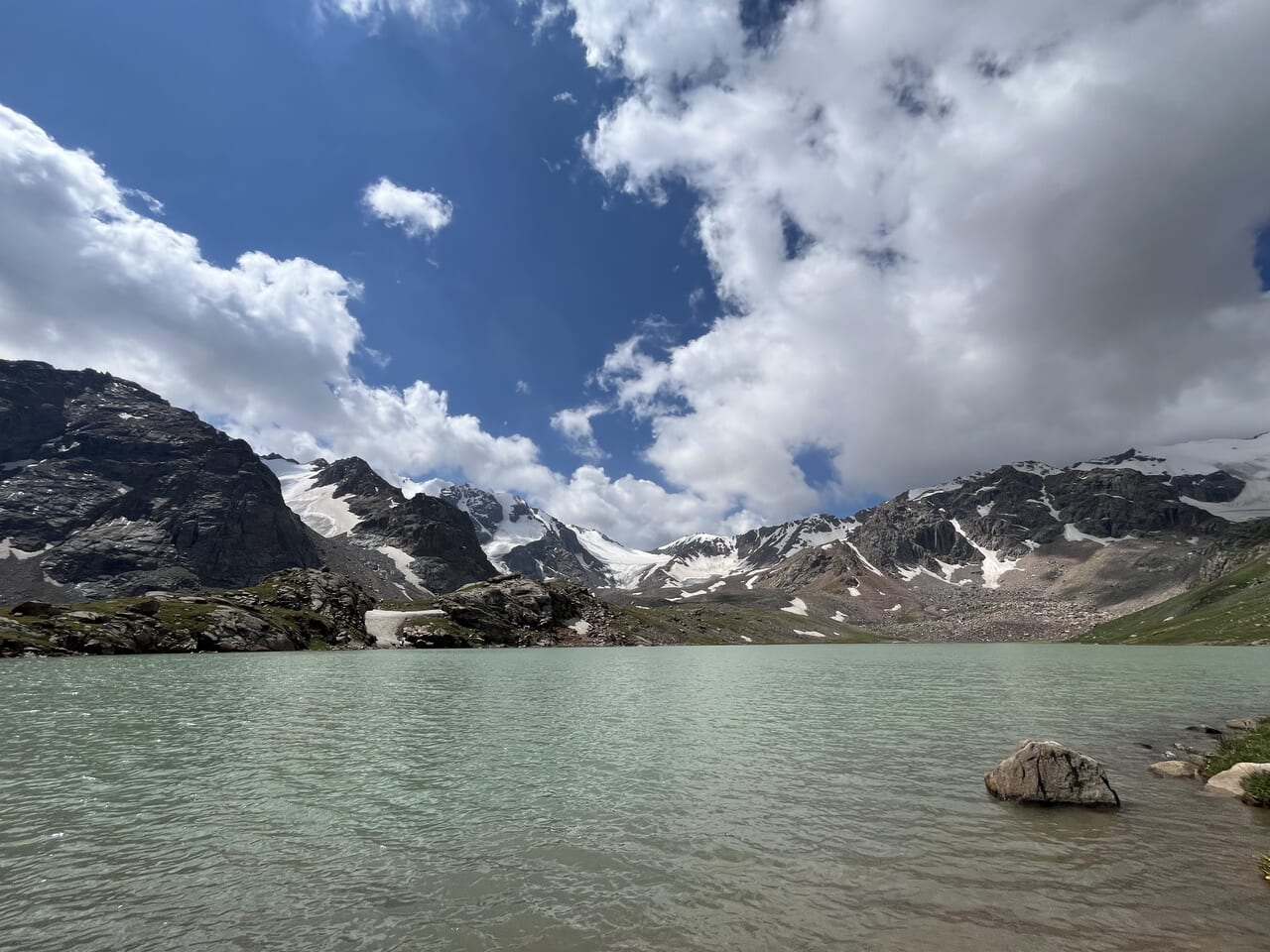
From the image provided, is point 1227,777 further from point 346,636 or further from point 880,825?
point 346,636

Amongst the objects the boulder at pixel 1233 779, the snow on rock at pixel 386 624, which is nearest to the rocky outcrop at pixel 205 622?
the snow on rock at pixel 386 624

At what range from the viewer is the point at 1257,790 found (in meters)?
21.8

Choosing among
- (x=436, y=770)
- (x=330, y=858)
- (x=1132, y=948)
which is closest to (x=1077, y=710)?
(x=1132, y=948)

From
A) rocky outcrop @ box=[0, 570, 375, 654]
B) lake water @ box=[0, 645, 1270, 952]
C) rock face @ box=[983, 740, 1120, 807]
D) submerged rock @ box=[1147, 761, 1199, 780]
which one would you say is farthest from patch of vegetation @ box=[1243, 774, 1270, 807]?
rocky outcrop @ box=[0, 570, 375, 654]

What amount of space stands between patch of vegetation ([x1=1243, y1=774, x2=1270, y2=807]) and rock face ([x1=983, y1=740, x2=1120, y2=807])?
14.9 feet

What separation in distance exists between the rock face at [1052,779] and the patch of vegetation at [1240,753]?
6785 millimetres

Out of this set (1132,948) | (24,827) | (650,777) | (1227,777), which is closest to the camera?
(1132,948)

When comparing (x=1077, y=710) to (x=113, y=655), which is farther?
(x=113, y=655)

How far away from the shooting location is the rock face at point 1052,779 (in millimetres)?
21328

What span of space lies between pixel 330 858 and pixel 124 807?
10.6 m

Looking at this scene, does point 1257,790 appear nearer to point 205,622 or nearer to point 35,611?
point 205,622

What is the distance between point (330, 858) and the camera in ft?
55.2

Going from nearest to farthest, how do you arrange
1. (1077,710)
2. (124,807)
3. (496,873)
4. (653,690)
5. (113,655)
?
1. (496,873)
2. (124,807)
3. (1077,710)
4. (653,690)
5. (113,655)

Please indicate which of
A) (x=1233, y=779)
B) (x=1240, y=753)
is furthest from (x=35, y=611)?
(x=1240, y=753)
